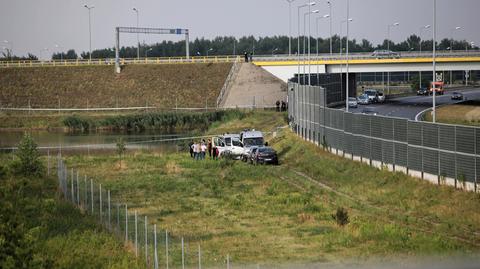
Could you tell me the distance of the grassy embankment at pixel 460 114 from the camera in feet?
217

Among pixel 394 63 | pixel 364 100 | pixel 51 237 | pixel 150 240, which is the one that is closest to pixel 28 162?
pixel 51 237

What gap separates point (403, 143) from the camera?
154 ft

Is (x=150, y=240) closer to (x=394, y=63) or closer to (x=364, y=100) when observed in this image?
(x=364, y=100)

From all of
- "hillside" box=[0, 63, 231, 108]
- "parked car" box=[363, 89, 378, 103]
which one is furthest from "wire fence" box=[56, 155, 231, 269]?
"hillside" box=[0, 63, 231, 108]

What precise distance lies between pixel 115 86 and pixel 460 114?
226 feet

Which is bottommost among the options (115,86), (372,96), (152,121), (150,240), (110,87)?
(152,121)

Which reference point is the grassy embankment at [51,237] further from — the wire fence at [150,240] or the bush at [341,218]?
the bush at [341,218]

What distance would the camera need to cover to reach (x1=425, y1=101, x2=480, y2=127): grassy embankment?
6612 centimetres

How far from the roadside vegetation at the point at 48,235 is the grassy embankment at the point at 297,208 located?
234 cm

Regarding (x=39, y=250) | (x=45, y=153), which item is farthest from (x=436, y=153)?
(x=45, y=153)

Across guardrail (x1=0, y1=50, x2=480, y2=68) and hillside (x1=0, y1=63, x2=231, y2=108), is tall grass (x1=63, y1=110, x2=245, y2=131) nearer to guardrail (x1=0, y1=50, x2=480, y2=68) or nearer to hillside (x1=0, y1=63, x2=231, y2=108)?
hillside (x1=0, y1=63, x2=231, y2=108)

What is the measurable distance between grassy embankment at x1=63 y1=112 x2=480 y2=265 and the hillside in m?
67.6

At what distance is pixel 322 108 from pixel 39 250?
113 ft

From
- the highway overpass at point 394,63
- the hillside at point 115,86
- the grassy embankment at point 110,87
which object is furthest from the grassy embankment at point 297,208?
the hillside at point 115,86
